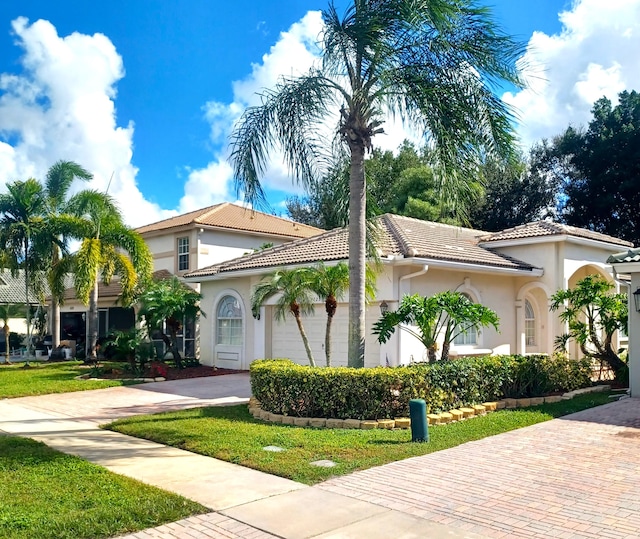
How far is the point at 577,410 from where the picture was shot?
12.4 m

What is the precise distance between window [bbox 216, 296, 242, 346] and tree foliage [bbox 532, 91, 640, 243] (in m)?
24.4

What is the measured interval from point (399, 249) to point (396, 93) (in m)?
5.83

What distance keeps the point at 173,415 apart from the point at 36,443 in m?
3.02

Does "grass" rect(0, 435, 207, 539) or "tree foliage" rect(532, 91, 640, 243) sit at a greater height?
"tree foliage" rect(532, 91, 640, 243)

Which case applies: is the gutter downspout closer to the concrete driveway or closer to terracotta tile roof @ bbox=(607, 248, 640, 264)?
the concrete driveway

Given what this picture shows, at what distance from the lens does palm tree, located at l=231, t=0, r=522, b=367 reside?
1094 cm

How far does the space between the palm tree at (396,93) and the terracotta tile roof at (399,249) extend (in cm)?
446

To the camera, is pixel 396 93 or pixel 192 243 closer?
pixel 396 93

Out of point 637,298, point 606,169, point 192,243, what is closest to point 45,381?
point 192,243

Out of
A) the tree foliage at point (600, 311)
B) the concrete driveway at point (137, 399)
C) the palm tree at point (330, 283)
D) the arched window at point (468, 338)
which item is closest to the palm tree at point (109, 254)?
the concrete driveway at point (137, 399)

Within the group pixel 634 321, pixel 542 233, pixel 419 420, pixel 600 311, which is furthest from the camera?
pixel 542 233

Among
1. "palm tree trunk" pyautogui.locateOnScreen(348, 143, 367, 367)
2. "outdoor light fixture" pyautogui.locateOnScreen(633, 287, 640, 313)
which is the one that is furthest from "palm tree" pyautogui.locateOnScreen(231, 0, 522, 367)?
"outdoor light fixture" pyautogui.locateOnScreen(633, 287, 640, 313)

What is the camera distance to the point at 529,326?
21703 mm

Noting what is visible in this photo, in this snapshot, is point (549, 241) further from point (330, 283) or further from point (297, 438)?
point (297, 438)
